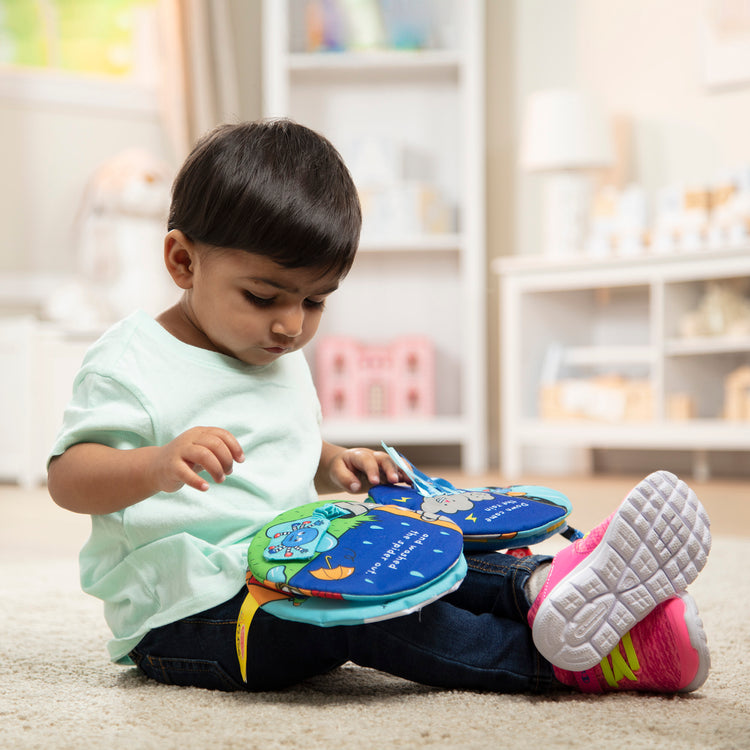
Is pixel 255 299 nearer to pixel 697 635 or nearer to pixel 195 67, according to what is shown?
pixel 697 635

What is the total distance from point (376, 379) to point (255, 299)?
1949mm

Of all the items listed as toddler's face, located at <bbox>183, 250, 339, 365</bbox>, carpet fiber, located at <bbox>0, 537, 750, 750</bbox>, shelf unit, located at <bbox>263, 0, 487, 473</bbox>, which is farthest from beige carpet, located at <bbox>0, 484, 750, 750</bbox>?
shelf unit, located at <bbox>263, 0, 487, 473</bbox>

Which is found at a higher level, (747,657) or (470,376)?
(747,657)

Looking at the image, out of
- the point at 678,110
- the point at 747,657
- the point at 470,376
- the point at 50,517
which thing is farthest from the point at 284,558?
the point at 678,110

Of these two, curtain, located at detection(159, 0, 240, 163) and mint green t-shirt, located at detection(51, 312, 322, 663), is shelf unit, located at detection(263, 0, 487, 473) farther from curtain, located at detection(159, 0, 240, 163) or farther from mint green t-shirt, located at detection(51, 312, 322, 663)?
mint green t-shirt, located at detection(51, 312, 322, 663)

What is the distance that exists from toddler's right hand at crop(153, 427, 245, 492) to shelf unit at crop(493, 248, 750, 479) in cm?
185

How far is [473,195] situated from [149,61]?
1.16 m

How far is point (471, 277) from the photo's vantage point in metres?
2.62

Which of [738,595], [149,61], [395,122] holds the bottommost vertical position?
[738,595]

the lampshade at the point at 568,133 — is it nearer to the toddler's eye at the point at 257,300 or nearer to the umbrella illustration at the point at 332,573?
the toddler's eye at the point at 257,300

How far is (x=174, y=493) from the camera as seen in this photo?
0.73m

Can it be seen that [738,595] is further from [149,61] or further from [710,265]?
[149,61]

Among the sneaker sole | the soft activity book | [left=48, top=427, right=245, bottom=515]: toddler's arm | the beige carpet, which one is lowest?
the beige carpet

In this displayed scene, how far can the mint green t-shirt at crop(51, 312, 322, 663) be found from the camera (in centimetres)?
70
